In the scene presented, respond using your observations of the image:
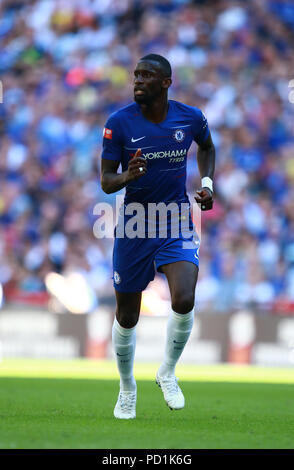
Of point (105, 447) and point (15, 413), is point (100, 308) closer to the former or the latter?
point (15, 413)

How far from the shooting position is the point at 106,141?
23.3 ft

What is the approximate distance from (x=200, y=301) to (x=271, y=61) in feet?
21.0

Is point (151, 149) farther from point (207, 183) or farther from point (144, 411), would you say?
point (144, 411)

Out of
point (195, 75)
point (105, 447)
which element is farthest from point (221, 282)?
point (105, 447)

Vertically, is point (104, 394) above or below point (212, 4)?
below

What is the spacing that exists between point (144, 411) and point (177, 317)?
3.96ft

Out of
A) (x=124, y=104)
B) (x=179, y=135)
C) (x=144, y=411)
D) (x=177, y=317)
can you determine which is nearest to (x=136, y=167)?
(x=179, y=135)

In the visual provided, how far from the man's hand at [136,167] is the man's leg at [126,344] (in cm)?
100

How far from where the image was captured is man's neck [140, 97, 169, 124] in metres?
7.18

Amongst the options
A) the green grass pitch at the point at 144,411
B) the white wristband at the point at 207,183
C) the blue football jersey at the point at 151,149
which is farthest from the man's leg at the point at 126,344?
the white wristband at the point at 207,183

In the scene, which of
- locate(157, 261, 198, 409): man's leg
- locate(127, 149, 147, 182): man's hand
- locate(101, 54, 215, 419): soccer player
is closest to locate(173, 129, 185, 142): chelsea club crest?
locate(101, 54, 215, 419): soccer player

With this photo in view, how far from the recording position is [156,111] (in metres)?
7.25

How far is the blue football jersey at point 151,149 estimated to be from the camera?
7.12 m

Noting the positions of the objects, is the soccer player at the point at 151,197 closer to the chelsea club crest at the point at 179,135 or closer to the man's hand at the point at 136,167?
the chelsea club crest at the point at 179,135
